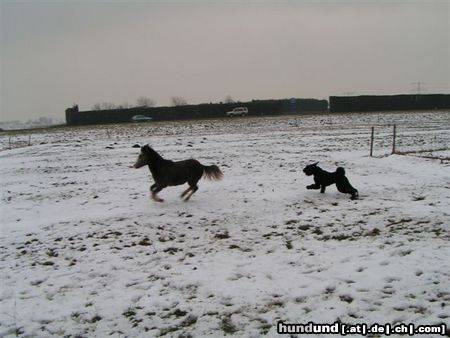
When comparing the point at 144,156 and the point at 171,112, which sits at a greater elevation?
the point at 171,112

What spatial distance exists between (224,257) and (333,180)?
4446mm

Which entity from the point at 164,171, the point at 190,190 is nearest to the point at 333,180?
the point at 190,190

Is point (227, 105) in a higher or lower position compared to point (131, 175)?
higher

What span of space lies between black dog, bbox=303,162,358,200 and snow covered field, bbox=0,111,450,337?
8.5 inches

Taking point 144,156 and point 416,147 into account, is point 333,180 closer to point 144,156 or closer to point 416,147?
point 144,156

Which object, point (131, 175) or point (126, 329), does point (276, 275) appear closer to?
point (126, 329)

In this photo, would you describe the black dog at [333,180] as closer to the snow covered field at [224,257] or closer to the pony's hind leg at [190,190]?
the snow covered field at [224,257]

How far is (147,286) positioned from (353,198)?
5.79 m

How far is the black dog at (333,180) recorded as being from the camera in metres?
9.23

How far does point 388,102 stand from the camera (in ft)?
208

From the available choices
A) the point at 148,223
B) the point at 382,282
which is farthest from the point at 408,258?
the point at 148,223

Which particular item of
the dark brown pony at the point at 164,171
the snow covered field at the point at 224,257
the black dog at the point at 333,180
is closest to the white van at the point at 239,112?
the snow covered field at the point at 224,257

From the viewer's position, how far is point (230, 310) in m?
4.52

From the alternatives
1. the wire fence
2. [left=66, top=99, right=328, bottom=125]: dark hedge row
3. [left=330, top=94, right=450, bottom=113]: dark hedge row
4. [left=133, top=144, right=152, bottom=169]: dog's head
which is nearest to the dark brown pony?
[left=133, top=144, right=152, bottom=169]: dog's head
